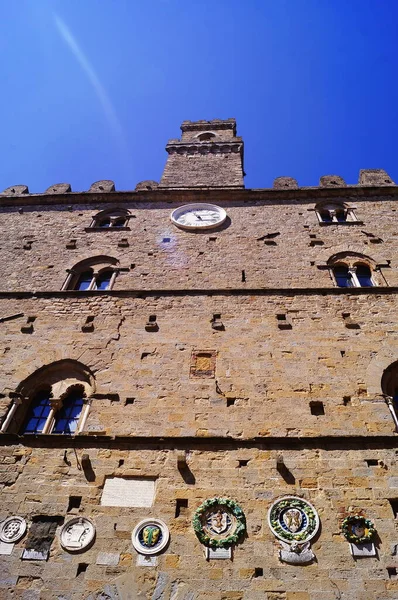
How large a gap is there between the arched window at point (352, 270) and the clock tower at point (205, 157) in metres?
4.48

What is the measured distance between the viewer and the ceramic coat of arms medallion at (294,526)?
490 cm

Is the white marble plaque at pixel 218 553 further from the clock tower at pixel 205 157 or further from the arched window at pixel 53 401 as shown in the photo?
the clock tower at pixel 205 157

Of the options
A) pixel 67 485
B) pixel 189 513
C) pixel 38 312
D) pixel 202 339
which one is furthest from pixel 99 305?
pixel 189 513

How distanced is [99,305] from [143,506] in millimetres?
4212

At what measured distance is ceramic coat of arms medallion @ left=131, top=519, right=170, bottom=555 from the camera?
198 inches

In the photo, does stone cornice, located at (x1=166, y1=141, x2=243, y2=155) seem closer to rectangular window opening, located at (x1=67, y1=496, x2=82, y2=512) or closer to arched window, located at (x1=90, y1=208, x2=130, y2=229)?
arched window, located at (x1=90, y1=208, x2=130, y2=229)

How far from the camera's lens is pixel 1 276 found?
9945 millimetres

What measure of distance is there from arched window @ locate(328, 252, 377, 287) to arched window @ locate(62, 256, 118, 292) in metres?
4.80

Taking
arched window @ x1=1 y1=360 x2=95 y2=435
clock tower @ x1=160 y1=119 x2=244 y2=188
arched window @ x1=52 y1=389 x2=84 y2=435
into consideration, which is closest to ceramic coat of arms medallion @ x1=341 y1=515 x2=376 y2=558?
arched window @ x1=1 y1=360 x2=95 y2=435

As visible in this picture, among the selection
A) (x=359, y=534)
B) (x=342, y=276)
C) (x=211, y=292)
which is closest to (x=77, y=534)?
(x=359, y=534)

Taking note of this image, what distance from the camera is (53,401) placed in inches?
273

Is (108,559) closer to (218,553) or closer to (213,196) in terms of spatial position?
(218,553)

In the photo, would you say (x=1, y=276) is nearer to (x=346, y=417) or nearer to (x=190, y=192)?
(x=190, y=192)

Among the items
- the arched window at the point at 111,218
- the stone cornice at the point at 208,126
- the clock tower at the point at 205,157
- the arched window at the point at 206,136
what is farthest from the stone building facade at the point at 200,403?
the stone cornice at the point at 208,126
